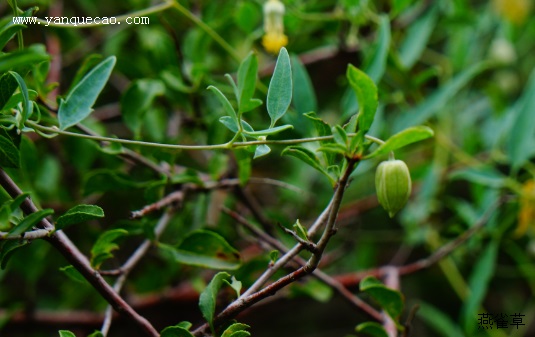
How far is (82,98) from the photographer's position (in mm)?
491

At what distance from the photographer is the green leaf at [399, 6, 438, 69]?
33.9 inches

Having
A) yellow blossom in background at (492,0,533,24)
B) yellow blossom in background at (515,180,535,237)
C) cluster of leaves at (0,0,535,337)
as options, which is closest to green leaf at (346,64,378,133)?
cluster of leaves at (0,0,535,337)

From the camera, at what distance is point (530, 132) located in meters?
0.72

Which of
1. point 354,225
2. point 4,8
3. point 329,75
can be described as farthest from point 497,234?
point 4,8

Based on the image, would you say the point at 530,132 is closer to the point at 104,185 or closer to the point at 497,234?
the point at 497,234

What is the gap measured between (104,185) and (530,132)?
53cm

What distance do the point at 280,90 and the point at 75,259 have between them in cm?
21

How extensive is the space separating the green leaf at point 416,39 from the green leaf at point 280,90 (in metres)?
0.47

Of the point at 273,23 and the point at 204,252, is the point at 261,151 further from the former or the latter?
the point at 273,23

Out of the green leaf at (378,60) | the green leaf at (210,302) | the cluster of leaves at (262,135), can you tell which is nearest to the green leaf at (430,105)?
the cluster of leaves at (262,135)

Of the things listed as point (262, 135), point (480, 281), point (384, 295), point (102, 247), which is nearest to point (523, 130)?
point (480, 281)

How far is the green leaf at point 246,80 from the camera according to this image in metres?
0.42

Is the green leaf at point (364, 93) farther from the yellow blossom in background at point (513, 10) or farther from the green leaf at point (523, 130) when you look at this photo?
the yellow blossom in background at point (513, 10)

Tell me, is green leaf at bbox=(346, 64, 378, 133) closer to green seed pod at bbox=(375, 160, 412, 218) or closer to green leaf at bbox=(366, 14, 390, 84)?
green seed pod at bbox=(375, 160, 412, 218)
